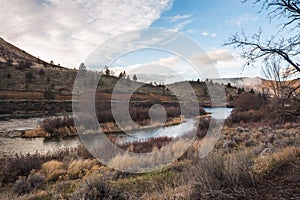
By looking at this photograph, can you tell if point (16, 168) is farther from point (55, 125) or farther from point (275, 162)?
point (55, 125)

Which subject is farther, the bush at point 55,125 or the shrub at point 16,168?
the bush at point 55,125

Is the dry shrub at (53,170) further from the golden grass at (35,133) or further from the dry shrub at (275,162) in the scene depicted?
the golden grass at (35,133)

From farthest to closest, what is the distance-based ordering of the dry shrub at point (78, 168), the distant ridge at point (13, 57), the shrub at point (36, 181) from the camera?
1. the distant ridge at point (13, 57)
2. the dry shrub at point (78, 168)
3. the shrub at point (36, 181)

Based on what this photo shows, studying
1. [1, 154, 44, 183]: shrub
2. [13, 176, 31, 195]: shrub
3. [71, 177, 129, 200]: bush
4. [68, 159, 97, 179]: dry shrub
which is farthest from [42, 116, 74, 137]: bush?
[71, 177, 129, 200]: bush

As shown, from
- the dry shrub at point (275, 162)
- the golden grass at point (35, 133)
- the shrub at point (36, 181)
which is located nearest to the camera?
the dry shrub at point (275, 162)

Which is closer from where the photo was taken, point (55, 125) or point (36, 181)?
point (36, 181)

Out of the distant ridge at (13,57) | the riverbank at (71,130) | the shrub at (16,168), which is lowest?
the riverbank at (71,130)

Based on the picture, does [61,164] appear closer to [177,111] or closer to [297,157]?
[297,157]

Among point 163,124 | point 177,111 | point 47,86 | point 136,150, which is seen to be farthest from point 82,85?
point 136,150

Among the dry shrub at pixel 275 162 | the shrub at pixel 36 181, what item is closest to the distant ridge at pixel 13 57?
the shrub at pixel 36 181

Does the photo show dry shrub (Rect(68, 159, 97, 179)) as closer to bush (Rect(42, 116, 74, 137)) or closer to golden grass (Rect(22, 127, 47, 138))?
golden grass (Rect(22, 127, 47, 138))

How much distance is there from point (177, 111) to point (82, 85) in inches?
872

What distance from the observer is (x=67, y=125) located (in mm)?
22609

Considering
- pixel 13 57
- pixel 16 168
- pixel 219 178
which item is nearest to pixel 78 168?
pixel 16 168
